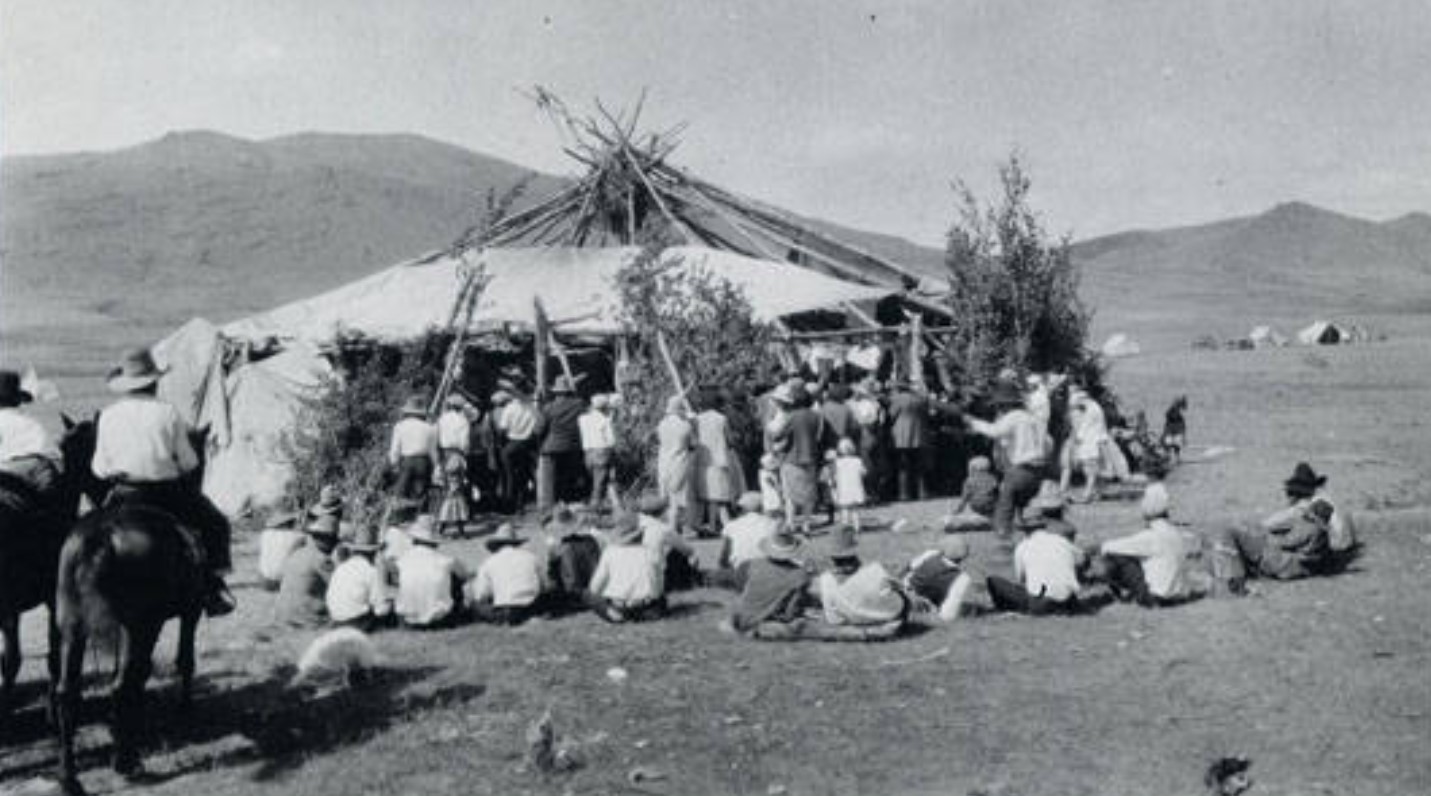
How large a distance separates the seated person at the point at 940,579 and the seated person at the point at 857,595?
76 centimetres

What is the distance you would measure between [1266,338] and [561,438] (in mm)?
49809

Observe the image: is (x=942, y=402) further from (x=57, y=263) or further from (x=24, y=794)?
(x=57, y=263)

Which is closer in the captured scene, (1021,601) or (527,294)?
(1021,601)

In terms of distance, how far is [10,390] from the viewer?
9.45m

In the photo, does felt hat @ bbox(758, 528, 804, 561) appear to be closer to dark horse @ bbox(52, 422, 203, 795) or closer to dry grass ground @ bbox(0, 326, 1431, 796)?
dry grass ground @ bbox(0, 326, 1431, 796)

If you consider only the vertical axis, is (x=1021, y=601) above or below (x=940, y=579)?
below

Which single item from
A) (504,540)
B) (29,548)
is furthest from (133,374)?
(504,540)

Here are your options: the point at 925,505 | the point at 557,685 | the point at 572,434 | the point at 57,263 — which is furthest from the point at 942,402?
the point at 57,263

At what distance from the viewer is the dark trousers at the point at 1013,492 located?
15.3 meters

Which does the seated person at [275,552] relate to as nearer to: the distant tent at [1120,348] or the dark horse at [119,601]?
the dark horse at [119,601]

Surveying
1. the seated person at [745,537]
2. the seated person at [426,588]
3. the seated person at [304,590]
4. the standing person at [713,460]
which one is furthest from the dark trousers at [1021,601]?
the seated person at [304,590]

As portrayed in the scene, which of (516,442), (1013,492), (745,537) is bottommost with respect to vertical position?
(745,537)

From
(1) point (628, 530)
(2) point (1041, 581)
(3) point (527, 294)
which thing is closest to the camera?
(2) point (1041, 581)

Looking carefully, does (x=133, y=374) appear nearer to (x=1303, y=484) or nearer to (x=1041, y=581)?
(x=1041, y=581)
